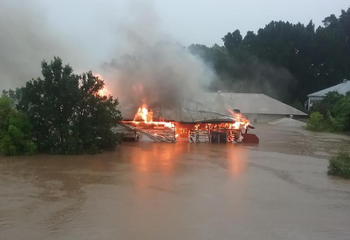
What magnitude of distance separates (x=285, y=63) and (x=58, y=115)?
49.7m

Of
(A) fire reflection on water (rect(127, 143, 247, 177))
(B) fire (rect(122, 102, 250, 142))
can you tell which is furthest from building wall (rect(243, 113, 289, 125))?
(A) fire reflection on water (rect(127, 143, 247, 177))

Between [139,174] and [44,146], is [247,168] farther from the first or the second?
[44,146]

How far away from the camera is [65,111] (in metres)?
22.3

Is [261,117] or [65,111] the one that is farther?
[261,117]

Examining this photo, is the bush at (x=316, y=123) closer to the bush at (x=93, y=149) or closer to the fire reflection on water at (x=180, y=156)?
the fire reflection on water at (x=180, y=156)

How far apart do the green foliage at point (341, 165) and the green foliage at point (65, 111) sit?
1162 centimetres

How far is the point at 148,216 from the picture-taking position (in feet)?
35.8

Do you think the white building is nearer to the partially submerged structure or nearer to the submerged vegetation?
the submerged vegetation

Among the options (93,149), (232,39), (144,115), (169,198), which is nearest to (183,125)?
(144,115)

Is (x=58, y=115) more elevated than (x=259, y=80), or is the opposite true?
(x=259, y=80)

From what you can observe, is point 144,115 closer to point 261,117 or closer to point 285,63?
point 261,117

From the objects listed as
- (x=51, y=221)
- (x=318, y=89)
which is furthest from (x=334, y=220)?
(x=318, y=89)

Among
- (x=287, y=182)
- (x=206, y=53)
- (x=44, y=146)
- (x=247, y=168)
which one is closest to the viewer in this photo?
(x=287, y=182)

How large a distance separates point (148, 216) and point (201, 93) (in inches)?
926
